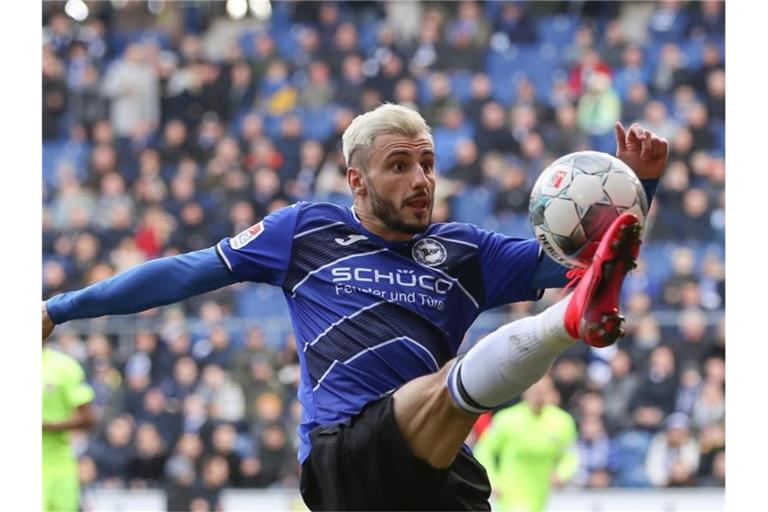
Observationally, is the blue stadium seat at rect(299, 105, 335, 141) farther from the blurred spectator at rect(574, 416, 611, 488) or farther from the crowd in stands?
the blurred spectator at rect(574, 416, 611, 488)

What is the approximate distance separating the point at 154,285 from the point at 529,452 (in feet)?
24.4

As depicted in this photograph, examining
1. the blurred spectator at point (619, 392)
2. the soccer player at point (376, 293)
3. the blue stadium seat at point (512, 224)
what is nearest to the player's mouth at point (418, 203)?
the soccer player at point (376, 293)

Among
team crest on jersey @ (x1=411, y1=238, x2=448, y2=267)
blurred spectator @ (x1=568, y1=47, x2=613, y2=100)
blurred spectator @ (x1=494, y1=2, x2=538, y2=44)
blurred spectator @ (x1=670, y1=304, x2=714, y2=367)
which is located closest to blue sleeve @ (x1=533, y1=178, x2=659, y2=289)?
team crest on jersey @ (x1=411, y1=238, x2=448, y2=267)

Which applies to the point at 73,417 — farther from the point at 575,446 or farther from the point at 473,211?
the point at 473,211

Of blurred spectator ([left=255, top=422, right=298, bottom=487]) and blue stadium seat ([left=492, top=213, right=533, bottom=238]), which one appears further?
blue stadium seat ([left=492, top=213, right=533, bottom=238])

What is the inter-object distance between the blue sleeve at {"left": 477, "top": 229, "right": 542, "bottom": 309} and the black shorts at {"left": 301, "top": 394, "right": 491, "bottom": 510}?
770 mm

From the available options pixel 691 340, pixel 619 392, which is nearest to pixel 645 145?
pixel 619 392

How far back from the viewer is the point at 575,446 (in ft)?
47.4

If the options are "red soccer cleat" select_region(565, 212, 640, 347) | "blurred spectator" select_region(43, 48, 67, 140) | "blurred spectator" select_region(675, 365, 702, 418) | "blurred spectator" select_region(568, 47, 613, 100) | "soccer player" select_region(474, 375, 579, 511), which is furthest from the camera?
"blurred spectator" select_region(43, 48, 67, 140)

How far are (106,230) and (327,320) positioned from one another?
12120 mm

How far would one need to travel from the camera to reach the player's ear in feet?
20.5

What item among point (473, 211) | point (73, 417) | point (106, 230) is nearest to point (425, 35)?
point (473, 211)

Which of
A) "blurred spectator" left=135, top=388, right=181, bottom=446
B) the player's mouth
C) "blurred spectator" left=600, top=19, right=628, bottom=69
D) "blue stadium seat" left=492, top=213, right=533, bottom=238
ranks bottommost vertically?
"blurred spectator" left=135, top=388, right=181, bottom=446

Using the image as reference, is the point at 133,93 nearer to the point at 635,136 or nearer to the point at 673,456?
the point at 673,456
